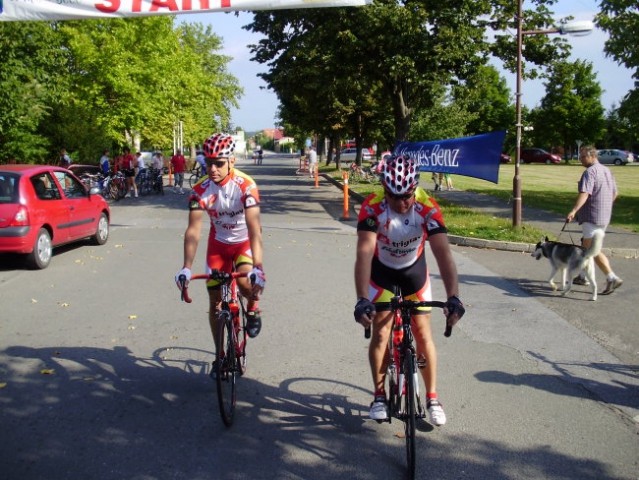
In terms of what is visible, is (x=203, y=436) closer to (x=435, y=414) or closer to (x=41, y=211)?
(x=435, y=414)

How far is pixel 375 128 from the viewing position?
4666 cm

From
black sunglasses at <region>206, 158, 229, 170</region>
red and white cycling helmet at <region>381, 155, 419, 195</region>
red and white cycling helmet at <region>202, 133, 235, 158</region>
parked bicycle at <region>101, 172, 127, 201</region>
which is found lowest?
parked bicycle at <region>101, 172, 127, 201</region>

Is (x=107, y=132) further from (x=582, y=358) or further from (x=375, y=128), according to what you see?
(x=582, y=358)

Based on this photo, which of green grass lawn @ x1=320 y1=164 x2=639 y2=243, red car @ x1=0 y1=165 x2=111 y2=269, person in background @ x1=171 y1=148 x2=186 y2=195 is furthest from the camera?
person in background @ x1=171 y1=148 x2=186 y2=195

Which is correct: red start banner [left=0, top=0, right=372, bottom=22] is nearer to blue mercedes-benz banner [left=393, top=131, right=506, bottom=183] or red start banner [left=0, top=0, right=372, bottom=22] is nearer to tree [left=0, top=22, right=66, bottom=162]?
blue mercedes-benz banner [left=393, top=131, right=506, bottom=183]

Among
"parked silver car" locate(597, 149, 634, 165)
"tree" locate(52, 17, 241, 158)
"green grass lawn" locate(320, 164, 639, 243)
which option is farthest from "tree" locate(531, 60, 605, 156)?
"tree" locate(52, 17, 241, 158)

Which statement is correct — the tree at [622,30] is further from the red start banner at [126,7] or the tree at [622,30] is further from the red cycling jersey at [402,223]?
the red cycling jersey at [402,223]

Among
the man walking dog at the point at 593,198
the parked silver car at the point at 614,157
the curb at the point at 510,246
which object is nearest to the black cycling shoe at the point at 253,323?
the man walking dog at the point at 593,198

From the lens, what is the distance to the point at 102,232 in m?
12.9

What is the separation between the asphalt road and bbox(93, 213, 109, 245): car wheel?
11.8ft

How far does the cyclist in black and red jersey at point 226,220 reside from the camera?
4.72 meters

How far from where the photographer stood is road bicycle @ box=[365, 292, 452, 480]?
3639 millimetres

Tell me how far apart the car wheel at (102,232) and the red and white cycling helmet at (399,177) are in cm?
1000

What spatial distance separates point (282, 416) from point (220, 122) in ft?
270
